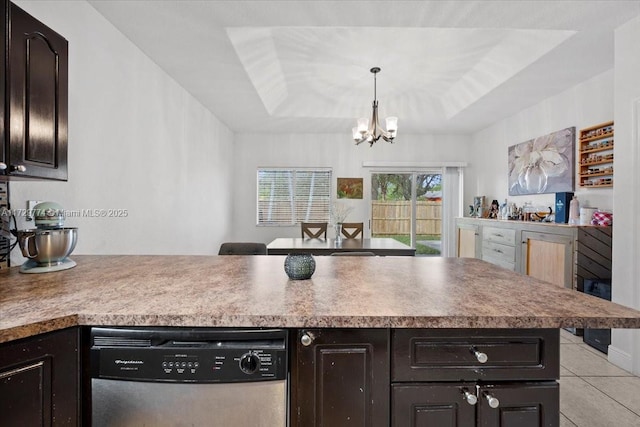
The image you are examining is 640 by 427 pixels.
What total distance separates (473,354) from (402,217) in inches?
206

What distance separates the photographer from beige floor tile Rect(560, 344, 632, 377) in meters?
2.39

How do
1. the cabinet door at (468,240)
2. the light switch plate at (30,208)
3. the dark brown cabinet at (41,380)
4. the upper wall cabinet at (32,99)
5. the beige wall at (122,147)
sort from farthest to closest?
1. the cabinet door at (468,240)
2. the beige wall at (122,147)
3. the light switch plate at (30,208)
4. the upper wall cabinet at (32,99)
5. the dark brown cabinet at (41,380)

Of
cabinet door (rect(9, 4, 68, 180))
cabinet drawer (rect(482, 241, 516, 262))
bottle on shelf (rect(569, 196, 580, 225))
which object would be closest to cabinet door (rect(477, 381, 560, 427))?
cabinet door (rect(9, 4, 68, 180))

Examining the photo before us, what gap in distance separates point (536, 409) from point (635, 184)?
7.51 feet

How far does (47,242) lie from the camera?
4.57 feet

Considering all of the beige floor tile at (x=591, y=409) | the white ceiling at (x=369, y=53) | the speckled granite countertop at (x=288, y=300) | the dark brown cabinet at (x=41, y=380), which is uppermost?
the white ceiling at (x=369, y=53)

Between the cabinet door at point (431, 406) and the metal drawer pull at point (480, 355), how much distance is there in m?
0.08

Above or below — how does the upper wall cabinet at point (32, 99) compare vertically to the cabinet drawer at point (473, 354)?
above

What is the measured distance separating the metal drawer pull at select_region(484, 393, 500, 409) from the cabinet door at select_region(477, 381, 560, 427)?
0.05ft

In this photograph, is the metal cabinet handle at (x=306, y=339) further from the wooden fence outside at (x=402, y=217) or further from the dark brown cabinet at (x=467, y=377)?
the wooden fence outside at (x=402, y=217)

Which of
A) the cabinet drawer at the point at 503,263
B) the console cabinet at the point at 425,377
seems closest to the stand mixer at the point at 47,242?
the console cabinet at the point at 425,377

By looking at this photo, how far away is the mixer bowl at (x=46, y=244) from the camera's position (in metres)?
1.33

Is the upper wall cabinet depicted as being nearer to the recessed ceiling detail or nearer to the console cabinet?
the console cabinet

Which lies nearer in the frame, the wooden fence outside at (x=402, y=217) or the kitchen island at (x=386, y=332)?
the kitchen island at (x=386, y=332)
